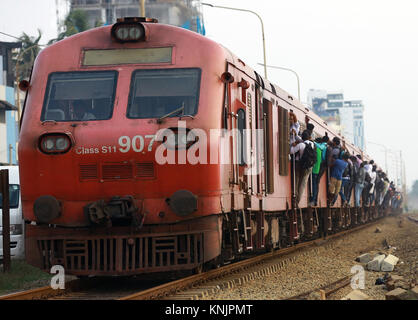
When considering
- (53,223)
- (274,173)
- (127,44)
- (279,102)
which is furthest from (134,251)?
(279,102)

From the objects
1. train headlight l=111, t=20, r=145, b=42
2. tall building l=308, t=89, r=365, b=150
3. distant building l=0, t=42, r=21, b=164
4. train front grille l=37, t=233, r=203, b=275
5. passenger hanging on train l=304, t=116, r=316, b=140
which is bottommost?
train front grille l=37, t=233, r=203, b=275

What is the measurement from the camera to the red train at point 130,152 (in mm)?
8906

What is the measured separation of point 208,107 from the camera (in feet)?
30.1

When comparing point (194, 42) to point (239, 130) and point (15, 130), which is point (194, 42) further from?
point (15, 130)

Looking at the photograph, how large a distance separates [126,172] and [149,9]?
3269 inches

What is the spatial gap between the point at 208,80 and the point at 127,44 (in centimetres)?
124

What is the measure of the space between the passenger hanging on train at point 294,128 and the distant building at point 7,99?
34893 millimetres

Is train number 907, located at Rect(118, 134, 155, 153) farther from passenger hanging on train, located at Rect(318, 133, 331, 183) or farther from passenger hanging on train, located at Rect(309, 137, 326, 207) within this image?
passenger hanging on train, located at Rect(318, 133, 331, 183)

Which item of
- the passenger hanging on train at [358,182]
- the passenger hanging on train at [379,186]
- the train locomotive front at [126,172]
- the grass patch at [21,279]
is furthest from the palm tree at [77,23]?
the train locomotive front at [126,172]

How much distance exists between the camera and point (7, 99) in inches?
1903

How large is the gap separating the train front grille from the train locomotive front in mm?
13

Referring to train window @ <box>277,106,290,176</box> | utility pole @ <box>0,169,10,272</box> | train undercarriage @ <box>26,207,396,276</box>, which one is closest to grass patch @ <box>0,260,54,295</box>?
utility pole @ <box>0,169,10,272</box>

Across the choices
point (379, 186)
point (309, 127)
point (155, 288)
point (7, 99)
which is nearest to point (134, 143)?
point (155, 288)

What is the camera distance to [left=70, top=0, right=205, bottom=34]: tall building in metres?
87.8
